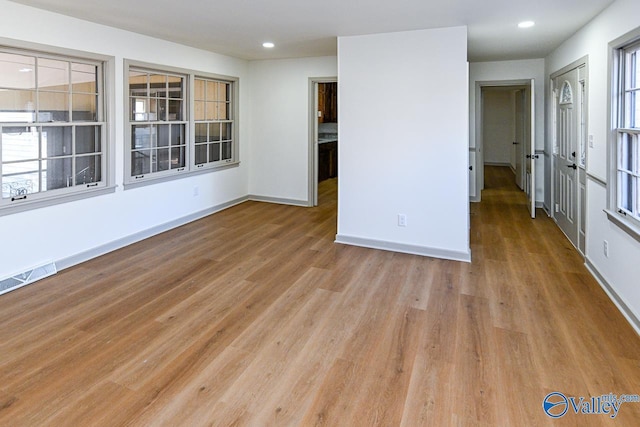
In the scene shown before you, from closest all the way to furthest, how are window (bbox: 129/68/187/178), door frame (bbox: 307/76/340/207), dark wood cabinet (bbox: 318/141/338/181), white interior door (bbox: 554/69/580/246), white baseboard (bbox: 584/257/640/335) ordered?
white baseboard (bbox: 584/257/640/335) → white interior door (bbox: 554/69/580/246) → window (bbox: 129/68/187/178) → door frame (bbox: 307/76/340/207) → dark wood cabinet (bbox: 318/141/338/181)

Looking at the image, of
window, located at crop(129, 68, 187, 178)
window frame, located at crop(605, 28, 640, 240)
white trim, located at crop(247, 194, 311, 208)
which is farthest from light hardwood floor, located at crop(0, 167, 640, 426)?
white trim, located at crop(247, 194, 311, 208)

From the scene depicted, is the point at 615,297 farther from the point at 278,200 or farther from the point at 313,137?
the point at 278,200

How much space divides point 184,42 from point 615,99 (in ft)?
15.2

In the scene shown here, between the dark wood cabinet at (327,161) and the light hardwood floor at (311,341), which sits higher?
the dark wood cabinet at (327,161)

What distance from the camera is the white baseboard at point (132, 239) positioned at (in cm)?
404

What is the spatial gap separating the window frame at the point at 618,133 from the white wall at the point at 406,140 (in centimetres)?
119

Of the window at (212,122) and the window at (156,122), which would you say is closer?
the window at (156,122)

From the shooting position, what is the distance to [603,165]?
3594 mm

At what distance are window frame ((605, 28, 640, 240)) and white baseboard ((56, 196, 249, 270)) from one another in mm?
4742

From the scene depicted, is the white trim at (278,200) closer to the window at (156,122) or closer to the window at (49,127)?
the window at (156,122)

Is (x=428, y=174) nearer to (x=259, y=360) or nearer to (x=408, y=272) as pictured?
(x=408, y=272)

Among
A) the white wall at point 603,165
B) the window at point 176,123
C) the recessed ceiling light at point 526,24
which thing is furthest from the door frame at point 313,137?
the white wall at point 603,165

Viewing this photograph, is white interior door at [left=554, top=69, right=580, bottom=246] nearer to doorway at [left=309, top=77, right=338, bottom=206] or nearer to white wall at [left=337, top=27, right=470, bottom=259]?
white wall at [left=337, top=27, right=470, bottom=259]

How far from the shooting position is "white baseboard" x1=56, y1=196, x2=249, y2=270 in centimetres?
404
